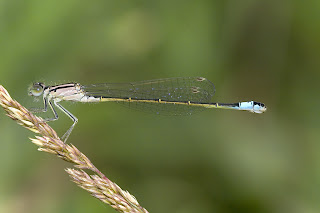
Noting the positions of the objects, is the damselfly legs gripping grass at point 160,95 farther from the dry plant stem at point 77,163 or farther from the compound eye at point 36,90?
the dry plant stem at point 77,163

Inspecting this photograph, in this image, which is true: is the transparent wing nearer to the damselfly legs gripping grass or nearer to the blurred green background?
the damselfly legs gripping grass

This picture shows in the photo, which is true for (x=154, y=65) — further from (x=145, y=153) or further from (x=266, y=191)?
(x=266, y=191)

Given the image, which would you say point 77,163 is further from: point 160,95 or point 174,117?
point 174,117

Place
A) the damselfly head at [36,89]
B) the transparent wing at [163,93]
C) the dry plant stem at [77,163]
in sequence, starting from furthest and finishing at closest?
1. the transparent wing at [163,93]
2. the damselfly head at [36,89]
3. the dry plant stem at [77,163]

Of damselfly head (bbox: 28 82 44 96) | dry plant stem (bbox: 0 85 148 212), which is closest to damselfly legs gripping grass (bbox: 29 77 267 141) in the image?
damselfly head (bbox: 28 82 44 96)

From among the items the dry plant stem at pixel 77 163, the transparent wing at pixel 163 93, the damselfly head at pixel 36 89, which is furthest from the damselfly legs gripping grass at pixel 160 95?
the dry plant stem at pixel 77 163

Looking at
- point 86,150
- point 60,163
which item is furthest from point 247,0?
point 60,163
